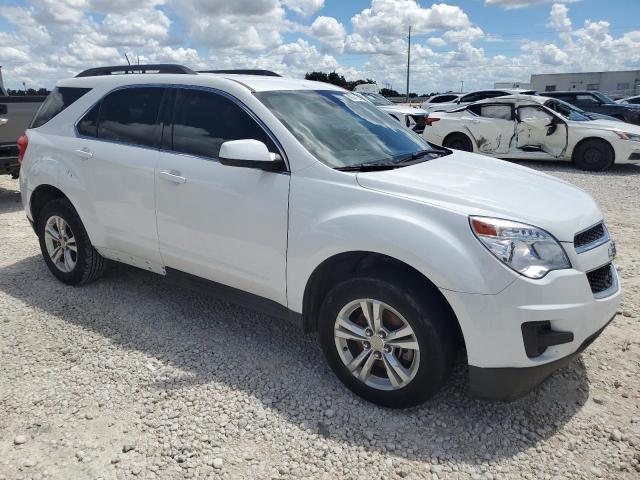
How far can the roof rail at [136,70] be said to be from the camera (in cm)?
401

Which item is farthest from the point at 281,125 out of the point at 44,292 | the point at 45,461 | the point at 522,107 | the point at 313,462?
the point at 522,107

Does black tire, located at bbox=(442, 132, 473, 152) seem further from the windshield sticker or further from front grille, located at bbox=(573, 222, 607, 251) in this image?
front grille, located at bbox=(573, 222, 607, 251)

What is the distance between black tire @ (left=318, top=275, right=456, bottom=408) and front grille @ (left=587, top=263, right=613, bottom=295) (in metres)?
0.74

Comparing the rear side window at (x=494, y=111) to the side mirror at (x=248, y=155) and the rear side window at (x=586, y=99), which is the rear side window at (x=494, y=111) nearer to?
the rear side window at (x=586, y=99)

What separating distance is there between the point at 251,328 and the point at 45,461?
1.68 m

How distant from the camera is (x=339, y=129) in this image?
135 inches

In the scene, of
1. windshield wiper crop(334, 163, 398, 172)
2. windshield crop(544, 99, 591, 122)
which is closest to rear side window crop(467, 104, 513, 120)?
windshield crop(544, 99, 591, 122)

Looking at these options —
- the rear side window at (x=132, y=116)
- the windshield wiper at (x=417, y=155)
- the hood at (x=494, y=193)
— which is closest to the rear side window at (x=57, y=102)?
the rear side window at (x=132, y=116)

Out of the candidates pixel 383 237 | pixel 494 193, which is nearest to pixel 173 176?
pixel 383 237

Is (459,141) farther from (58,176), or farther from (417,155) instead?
(58,176)

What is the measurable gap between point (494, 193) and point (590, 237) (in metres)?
0.57

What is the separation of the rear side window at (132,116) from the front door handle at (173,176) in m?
0.32

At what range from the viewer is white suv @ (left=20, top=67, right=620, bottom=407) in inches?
98.6

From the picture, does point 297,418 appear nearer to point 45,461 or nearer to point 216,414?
point 216,414
